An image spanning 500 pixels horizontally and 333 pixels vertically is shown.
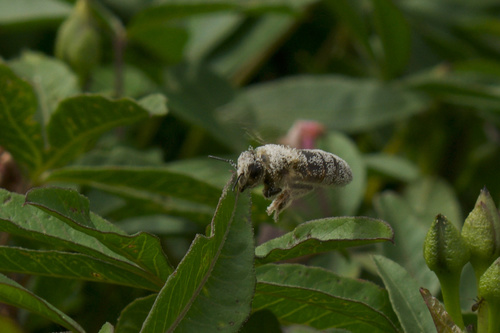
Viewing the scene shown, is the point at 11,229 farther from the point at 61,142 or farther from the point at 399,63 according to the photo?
the point at 399,63

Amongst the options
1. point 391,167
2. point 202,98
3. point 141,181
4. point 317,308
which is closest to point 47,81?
point 141,181

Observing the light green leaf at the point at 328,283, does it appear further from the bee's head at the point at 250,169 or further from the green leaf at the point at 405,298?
the bee's head at the point at 250,169

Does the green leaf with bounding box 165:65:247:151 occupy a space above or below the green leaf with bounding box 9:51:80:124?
below

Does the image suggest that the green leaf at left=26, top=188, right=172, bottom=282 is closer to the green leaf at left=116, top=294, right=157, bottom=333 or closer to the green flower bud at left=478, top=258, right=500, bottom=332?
the green leaf at left=116, top=294, right=157, bottom=333

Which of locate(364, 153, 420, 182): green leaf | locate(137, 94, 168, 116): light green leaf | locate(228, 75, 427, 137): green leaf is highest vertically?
locate(137, 94, 168, 116): light green leaf

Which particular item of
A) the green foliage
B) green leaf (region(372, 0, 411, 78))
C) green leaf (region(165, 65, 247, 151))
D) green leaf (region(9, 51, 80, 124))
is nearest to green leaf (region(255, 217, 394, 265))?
the green foliage

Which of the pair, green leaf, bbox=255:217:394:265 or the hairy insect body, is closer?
green leaf, bbox=255:217:394:265

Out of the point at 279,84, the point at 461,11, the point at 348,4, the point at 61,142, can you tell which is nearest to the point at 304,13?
the point at 348,4
